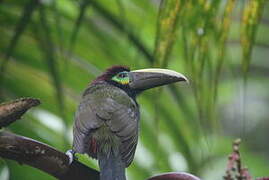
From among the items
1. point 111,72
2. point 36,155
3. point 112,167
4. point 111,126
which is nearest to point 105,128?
point 111,126

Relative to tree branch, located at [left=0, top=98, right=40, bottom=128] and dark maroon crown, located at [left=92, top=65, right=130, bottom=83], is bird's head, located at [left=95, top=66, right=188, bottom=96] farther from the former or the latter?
tree branch, located at [left=0, top=98, right=40, bottom=128]

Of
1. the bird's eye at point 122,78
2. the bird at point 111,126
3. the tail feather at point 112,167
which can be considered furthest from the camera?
the bird's eye at point 122,78

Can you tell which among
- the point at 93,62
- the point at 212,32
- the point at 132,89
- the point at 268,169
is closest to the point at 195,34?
the point at 212,32

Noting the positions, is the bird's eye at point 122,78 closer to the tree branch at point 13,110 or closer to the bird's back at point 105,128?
the bird's back at point 105,128

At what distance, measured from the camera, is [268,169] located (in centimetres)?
475

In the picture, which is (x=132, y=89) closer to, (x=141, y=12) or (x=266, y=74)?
(x=141, y=12)

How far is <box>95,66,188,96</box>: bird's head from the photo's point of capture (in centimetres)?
230

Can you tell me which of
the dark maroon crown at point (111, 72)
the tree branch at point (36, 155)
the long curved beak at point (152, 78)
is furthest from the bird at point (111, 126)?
the tree branch at point (36, 155)

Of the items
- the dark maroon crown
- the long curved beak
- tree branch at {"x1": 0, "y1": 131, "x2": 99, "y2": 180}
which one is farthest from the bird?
tree branch at {"x1": 0, "y1": 131, "x2": 99, "y2": 180}

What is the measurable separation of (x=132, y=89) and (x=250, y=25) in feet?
2.65

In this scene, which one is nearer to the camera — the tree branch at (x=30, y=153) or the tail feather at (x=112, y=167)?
the tree branch at (x=30, y=153)

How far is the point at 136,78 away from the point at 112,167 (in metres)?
0.49

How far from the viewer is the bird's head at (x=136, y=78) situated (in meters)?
2.30

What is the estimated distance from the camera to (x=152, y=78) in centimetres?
239
